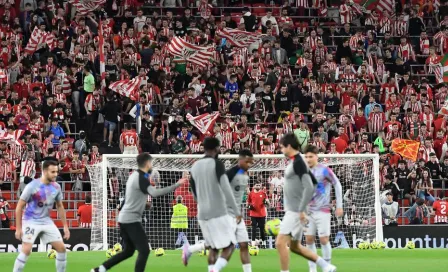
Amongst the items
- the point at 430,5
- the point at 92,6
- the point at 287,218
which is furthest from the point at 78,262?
the point at 430,5

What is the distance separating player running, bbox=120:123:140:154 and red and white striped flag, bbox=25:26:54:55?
5.07 metres

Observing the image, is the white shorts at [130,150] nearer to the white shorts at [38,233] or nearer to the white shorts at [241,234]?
the white shorts at [241,234]

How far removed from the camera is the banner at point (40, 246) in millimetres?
30297

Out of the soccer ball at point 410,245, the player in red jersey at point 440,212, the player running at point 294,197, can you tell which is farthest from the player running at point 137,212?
the player in red jersey at point 440,212

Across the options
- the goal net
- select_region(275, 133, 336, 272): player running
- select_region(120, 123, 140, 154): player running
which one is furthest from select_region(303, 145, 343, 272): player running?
select_region(120, 123, 140, 154): player running

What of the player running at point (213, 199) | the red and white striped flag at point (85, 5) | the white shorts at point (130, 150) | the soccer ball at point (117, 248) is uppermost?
the red and white striped flag at point (85, 5)

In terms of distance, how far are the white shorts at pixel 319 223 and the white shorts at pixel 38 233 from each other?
4373 mm

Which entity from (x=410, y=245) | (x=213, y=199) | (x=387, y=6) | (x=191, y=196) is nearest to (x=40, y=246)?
(x=191, y=196)

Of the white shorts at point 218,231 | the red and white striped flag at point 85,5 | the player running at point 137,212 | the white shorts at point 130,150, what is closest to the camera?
the white shorts at point 218,231

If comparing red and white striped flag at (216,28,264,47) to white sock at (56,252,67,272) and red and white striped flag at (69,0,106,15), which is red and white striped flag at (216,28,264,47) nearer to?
red and white striped flag at (69,0,106,15)

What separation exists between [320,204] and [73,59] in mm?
19323

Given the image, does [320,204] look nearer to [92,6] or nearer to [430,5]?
[92,6]

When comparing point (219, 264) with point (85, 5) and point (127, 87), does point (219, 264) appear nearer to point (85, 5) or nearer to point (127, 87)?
point (127, 87)

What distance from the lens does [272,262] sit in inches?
930
